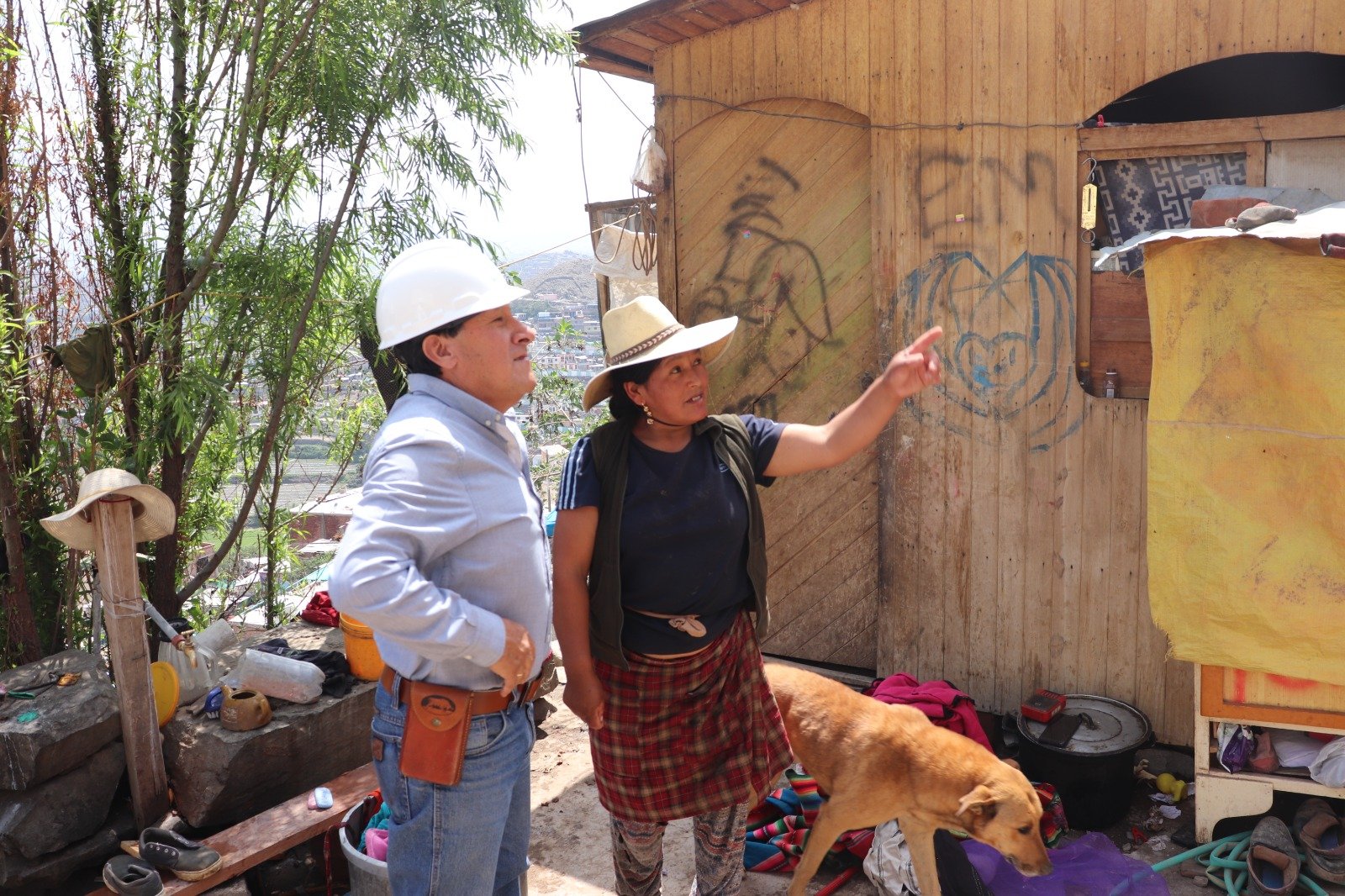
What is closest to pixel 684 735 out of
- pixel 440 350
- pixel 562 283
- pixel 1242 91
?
pixel 440 350

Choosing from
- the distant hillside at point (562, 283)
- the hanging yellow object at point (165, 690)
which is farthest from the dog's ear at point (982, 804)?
the distant hillside at point (562, 283)

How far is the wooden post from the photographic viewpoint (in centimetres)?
426

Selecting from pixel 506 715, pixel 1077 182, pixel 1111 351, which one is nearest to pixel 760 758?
pixel 506 715

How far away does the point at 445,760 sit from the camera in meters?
2.43

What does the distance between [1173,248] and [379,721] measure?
3.43 meters

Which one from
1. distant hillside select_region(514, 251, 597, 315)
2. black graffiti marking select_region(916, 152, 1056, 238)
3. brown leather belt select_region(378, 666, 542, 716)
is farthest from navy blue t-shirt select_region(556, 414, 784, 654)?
distant hillside select_region(514, 251, 597, 315)

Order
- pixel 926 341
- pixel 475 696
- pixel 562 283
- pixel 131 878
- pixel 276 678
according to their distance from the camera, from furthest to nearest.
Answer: pixel 562 283 < pixel 276 678 < pixel 131 878 < pixel 926 341 < pixel 475 696

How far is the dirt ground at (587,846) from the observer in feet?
14.3

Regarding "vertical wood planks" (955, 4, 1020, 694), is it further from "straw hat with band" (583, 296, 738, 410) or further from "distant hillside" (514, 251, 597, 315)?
"distant hillside" (514, 251, 597, 315)

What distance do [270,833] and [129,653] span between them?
93cm

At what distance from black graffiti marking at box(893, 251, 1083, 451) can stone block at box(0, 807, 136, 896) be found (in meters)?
4.12

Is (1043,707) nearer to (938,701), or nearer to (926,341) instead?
(938,701)

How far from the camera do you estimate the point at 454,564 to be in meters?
2.40

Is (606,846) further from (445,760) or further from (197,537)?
(197,537)
